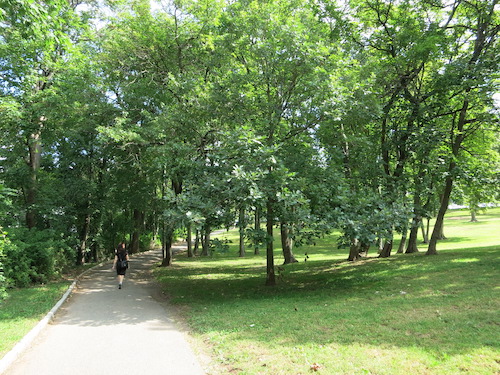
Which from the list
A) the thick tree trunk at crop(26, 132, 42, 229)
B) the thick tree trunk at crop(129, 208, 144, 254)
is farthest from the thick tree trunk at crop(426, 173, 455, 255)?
the thick tree trunk at crop(129, 208, 144, 254)

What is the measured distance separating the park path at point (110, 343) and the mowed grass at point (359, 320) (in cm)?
57

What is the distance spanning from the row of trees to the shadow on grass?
155 centimetres

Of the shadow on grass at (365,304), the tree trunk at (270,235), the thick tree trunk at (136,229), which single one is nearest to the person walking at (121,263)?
the shadow on grass at (365,304)

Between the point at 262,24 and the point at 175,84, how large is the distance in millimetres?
4021

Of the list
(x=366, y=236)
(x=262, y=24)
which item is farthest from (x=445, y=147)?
(x=262, y=24)

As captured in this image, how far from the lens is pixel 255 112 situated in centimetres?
1093

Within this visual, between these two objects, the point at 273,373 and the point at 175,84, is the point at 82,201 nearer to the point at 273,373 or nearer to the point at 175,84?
the point at 175,84

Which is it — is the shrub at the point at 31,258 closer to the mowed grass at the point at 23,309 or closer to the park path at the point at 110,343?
the mowed grass at the point at 23,309

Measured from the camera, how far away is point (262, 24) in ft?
34.9

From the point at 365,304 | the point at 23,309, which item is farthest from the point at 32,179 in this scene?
the point at 365,304

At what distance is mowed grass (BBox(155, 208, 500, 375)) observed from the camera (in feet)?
15.5

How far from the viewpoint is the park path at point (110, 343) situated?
4922mm

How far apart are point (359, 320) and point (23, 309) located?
312 inches

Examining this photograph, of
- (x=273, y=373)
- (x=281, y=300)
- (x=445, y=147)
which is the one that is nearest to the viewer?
(x=273, y=373)
